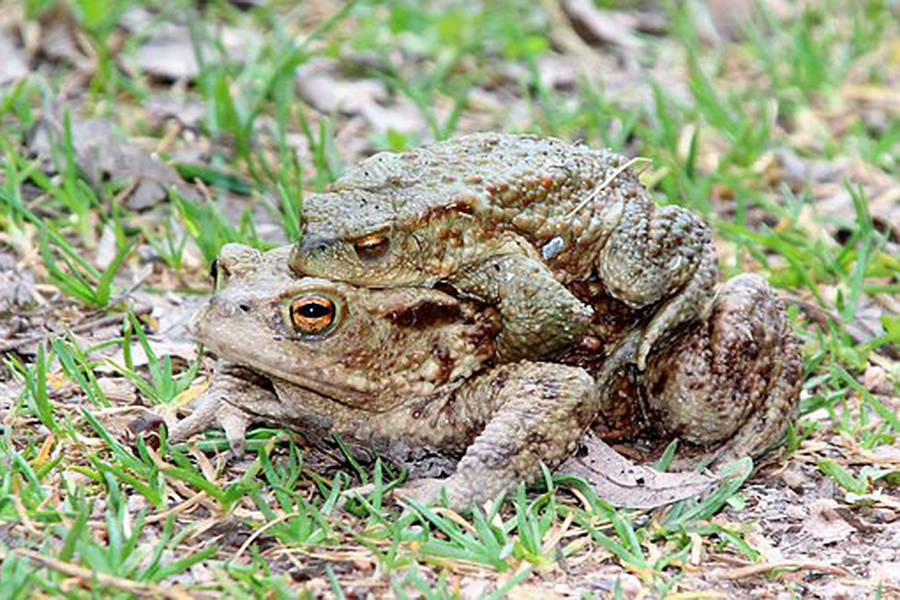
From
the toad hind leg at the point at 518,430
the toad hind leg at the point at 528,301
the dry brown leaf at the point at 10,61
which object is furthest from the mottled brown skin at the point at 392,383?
the dry brown leaf at the point at 10,61

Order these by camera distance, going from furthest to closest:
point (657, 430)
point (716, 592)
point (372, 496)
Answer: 1. point (657, 430)
2. point (372, 496)
3. point (716, 592)

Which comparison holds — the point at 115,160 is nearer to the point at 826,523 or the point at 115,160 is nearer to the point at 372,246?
the point at 372,246

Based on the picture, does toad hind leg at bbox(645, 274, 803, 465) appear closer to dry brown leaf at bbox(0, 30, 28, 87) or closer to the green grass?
the green grass

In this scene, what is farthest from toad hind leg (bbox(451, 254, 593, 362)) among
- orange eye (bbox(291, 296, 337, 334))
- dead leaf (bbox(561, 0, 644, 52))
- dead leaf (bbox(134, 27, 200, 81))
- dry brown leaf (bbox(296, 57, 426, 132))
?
dead leaf (bbox(561, 0, 644, 52))

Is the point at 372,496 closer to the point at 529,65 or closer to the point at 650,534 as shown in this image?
the point at 650,534

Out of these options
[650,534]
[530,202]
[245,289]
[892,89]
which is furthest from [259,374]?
[892,89]

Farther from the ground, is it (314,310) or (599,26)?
(314,310)

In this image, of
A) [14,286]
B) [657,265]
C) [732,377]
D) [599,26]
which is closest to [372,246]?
[657,265]

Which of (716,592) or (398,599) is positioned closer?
(398,599)
